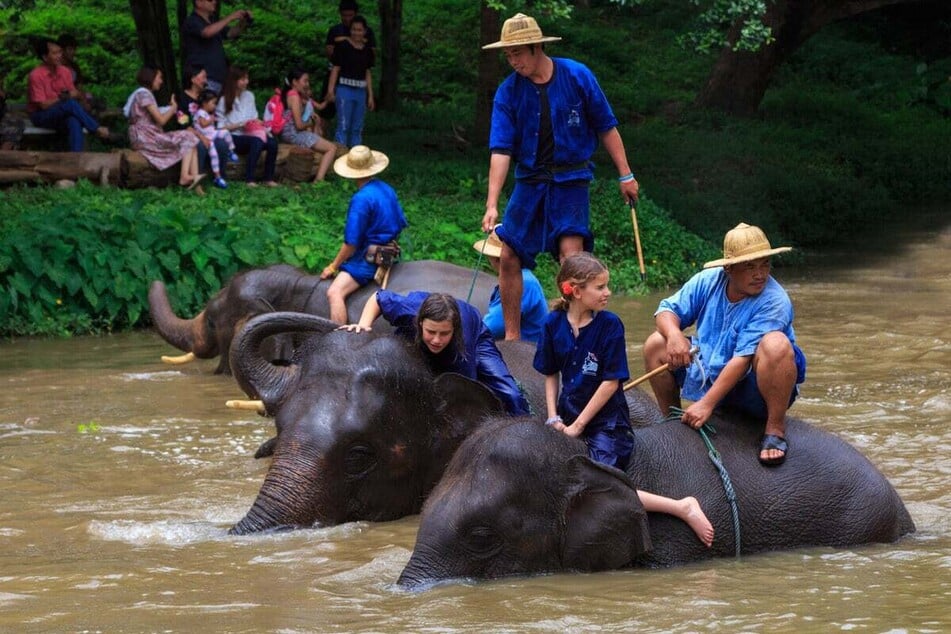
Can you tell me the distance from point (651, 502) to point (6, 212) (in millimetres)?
10158

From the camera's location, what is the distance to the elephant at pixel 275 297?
34.7ft

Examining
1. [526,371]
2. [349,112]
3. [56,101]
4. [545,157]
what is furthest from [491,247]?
[349,112]

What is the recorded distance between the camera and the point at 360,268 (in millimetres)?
10570

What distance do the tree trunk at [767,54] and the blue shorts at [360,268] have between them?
39.2ft

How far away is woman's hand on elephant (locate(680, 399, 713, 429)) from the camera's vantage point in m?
6.39

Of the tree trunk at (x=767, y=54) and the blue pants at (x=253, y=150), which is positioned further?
the tree trunk at (x=767, y=54)

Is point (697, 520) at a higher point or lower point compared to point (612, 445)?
lower

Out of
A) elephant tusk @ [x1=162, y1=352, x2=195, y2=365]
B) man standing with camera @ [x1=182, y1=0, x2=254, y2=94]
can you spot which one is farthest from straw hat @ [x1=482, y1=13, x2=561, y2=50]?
man standing with camera @ [x1=182, y1=0, x2=254, y2=94]

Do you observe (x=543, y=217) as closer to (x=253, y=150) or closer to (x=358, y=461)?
(x=358, y=461)

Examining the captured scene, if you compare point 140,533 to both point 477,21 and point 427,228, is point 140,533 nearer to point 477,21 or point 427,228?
point 427,228

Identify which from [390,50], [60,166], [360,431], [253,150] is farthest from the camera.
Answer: [390,50]

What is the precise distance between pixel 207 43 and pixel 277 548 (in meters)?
12.6

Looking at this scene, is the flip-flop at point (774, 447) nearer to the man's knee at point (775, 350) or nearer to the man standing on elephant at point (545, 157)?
the man's knee at point (775, 350)

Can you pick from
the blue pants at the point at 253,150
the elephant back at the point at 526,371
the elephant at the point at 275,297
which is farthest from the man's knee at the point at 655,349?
the blue pants at the point at 253,150
